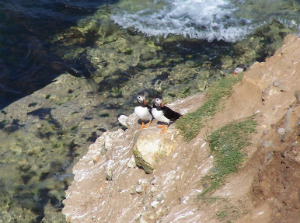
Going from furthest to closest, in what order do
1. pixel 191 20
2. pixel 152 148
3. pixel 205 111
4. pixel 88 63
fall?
pixel 191 20 → pixel 88 63 → pixel 205 111 → pixel 152 148

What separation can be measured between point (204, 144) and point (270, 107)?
67.9 inches

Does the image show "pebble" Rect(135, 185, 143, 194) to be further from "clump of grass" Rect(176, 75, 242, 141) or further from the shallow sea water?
the shallow sea water

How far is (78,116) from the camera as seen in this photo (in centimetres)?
1296

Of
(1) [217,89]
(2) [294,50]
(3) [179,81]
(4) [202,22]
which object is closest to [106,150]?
(1) [217,89]

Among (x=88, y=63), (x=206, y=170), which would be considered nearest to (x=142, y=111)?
(x=206, y=170)

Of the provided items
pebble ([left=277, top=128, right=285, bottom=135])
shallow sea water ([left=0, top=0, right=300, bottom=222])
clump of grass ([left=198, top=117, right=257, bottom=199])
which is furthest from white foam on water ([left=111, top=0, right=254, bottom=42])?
pebble ([left=277, top=128, right=285, bottom=135])

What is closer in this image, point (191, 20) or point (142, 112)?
point (142, 112)

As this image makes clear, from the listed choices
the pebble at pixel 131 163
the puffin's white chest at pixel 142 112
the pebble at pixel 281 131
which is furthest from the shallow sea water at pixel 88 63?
the pebble at pixel 281 131

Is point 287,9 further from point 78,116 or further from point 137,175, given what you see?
point 137,175

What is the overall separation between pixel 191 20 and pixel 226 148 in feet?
42.1

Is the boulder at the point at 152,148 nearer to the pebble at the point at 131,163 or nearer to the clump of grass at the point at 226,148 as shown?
the pebble at the point at 131,163

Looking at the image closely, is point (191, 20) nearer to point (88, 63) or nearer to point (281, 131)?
point (88, 63)

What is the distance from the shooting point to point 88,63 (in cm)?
1542

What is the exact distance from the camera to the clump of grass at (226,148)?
255 inches
